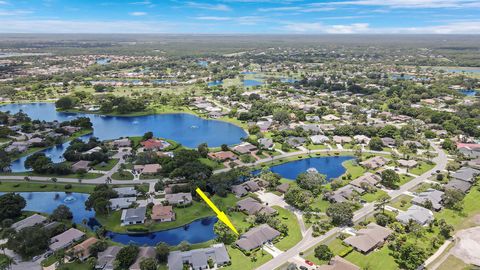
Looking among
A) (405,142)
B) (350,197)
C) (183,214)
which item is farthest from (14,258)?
(405,142)

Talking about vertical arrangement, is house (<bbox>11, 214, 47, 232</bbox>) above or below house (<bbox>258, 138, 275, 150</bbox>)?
below

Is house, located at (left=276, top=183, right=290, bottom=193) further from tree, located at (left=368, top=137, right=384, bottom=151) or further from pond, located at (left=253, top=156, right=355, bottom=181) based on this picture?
tree, located at (left=368, top=137, right=384, bottom=151)

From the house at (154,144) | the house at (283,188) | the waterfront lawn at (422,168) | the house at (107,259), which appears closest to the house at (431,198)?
the waterfront lawn at (422,168)

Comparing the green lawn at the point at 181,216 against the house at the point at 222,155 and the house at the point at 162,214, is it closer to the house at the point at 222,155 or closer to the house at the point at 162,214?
the house at the point at 162,214

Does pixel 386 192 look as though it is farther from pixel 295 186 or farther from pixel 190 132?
pixel 190 132

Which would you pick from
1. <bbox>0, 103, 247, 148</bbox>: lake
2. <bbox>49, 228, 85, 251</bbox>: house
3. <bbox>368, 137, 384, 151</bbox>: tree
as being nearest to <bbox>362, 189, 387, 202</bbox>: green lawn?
<bbox>368, 137, 384, 151</bbox>: tree

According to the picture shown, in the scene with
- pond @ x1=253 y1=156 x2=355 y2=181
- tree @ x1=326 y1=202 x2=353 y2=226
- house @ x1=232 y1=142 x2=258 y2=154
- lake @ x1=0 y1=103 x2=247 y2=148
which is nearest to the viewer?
tree @ x1=326 y1=202 x2=353 y2=226

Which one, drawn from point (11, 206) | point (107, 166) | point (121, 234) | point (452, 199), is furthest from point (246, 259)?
point (107, 166)

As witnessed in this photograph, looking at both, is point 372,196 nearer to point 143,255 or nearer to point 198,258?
point 198,258
